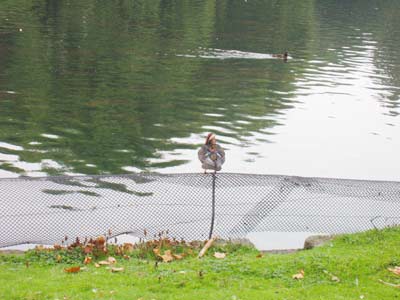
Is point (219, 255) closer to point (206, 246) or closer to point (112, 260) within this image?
point (206, 246)

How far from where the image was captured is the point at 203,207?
1620cm

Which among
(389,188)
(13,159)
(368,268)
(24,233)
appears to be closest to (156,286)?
(368,268)

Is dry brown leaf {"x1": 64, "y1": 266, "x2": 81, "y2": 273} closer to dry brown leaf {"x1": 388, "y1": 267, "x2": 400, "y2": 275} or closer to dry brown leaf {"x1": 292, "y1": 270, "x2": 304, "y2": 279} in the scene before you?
dry brown leaf {"x1": 292, "y1": 270, "x2": 304, "y2": 279}

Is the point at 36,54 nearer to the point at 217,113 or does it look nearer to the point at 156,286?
the point at 217,113

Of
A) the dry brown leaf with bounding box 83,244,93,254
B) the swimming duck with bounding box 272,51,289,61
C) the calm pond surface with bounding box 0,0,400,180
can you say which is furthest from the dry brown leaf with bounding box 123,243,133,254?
the swimming duck with bounding box 272,51,289,61

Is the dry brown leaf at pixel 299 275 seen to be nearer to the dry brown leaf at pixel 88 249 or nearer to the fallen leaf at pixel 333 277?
the fallen leaf at pixel 333 277

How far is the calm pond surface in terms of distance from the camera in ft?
87.5

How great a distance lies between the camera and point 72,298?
10508mm

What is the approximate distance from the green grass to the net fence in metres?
2.11

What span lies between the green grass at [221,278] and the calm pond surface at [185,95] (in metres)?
11.3

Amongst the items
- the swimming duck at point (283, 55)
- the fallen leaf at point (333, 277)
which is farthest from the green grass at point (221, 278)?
the swimming duck at point (283, 55)

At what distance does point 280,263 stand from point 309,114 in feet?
79.8

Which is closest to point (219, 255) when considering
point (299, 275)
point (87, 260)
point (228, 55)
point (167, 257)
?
point (167, 257)

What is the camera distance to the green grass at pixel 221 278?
10805mm
